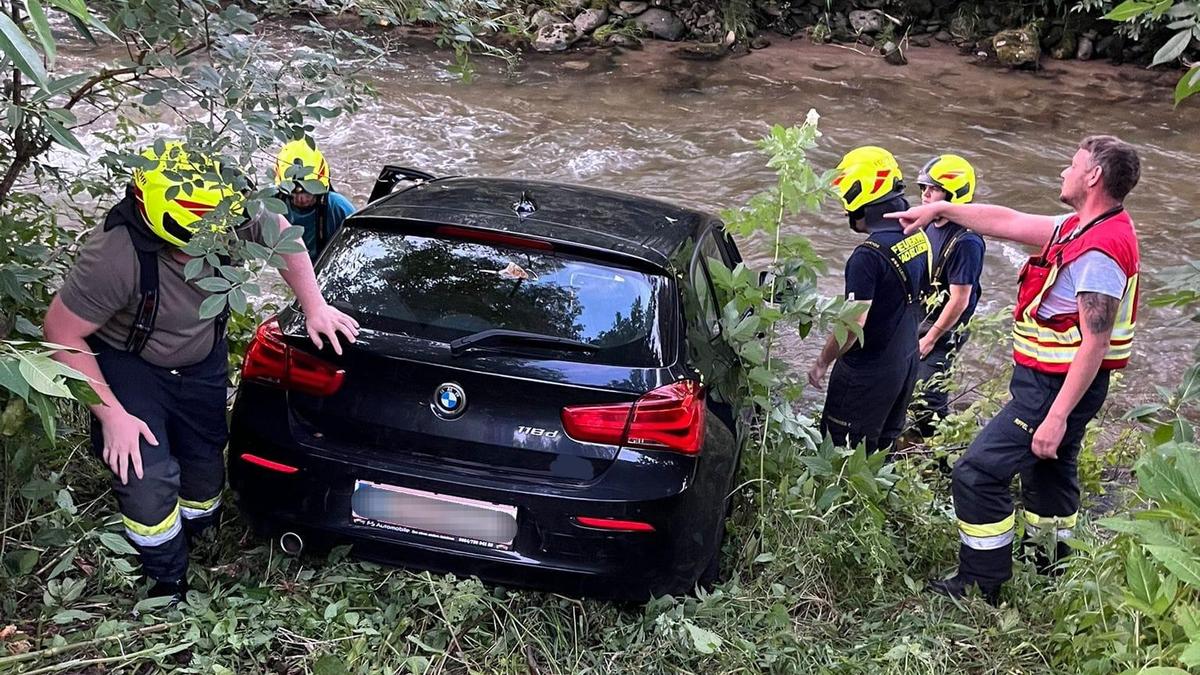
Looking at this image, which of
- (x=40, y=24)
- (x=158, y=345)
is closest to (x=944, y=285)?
(x=158, y=345)

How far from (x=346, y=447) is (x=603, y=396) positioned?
83cm

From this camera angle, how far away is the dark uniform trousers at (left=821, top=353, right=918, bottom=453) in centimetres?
455

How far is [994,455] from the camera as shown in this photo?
145 inches

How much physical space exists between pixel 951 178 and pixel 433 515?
11.3ft

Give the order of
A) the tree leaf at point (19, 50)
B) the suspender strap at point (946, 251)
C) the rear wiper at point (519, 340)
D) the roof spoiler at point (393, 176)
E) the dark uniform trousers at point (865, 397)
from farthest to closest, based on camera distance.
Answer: the suspender strap at point (946, 251), the roof spoiler at point (393, 176), the dark uniform trousers at point (865, 397), the rear wiper at point (519, 340), the tree leaf at point (19, 50)

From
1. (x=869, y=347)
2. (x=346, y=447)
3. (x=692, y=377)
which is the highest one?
(x=692, y=377)

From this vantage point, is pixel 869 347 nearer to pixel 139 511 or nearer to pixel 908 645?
pixel 908 645

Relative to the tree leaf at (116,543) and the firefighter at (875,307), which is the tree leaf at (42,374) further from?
the firefighter at (875,307)

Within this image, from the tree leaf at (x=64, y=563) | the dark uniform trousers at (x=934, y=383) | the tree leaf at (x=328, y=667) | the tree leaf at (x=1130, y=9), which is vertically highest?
the tree leaf at (x=1130, y=9)

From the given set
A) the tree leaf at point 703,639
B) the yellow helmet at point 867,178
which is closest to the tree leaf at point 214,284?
the tree leaf at point 703,639

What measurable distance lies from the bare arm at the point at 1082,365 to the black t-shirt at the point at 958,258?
69.0 inches

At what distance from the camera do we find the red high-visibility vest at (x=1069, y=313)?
3.45 metres

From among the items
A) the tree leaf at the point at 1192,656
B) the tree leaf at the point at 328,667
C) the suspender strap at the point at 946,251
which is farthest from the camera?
the suspender strap at the point at 946,251

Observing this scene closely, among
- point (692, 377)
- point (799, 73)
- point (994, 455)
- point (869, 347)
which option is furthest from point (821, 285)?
point (799, 73)
